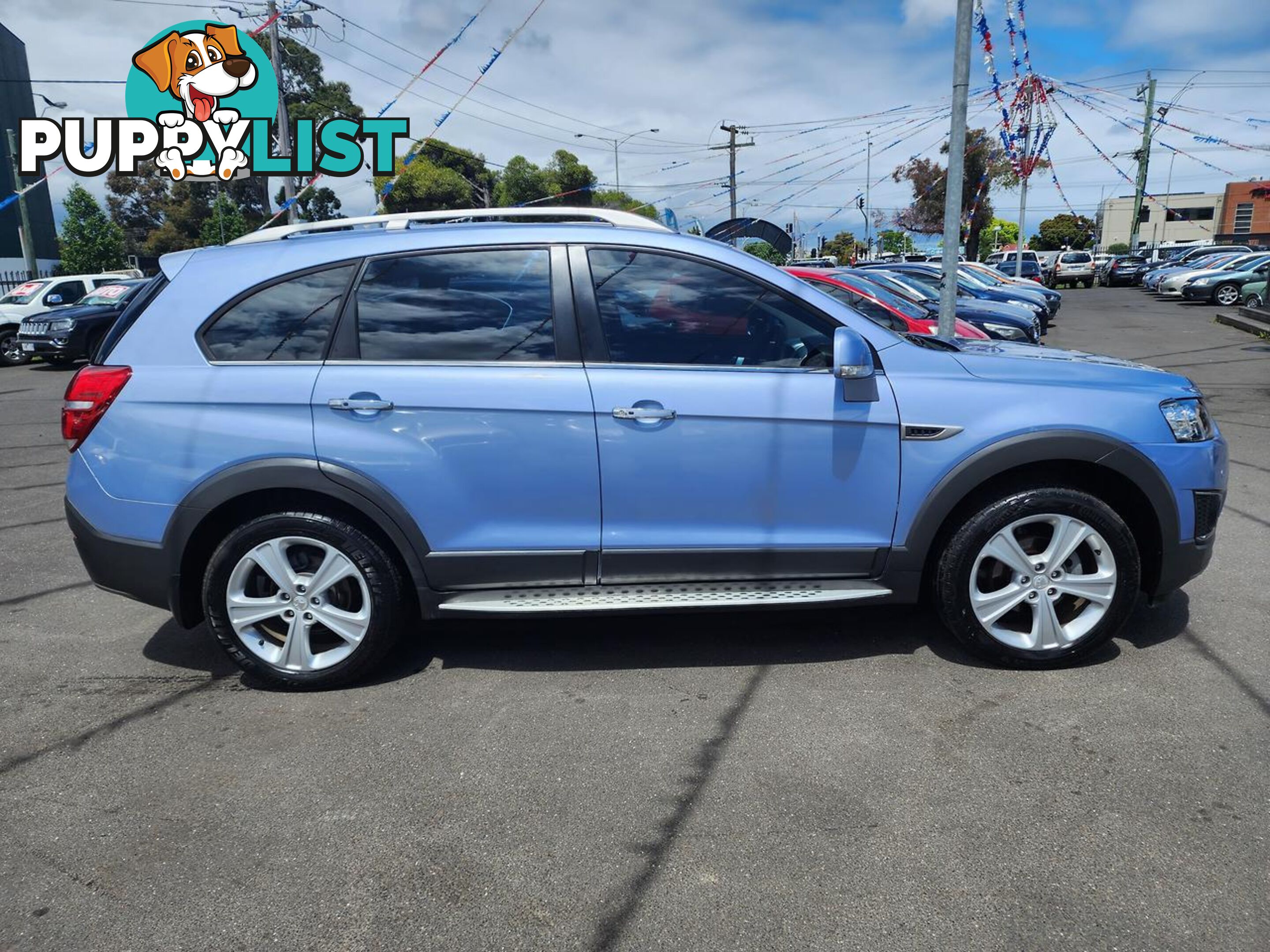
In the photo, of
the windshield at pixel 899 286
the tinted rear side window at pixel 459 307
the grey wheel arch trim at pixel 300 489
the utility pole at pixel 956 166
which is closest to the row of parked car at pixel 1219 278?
the windshield at pixel 899 286

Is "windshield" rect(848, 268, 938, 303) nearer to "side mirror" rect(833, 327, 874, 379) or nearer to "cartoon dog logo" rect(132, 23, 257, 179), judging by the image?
"side mirror" rect(833, 327, 874, 379)

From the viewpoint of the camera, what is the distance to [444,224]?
3.97 metres

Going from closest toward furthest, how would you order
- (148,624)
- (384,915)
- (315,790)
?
1. (384,915)
2. (315,790)
3. (148,624)

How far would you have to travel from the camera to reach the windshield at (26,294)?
19.0 m

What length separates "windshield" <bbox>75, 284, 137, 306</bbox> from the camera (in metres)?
18.6

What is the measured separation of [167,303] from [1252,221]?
9195 cm

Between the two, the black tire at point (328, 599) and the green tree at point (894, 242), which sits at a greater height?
the green tree at point (894, 242)

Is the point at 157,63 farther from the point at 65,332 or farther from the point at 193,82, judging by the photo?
the point at 65,332

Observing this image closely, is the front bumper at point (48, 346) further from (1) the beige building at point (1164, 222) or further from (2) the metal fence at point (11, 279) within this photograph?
(1) the beige building at point (1164, 222)

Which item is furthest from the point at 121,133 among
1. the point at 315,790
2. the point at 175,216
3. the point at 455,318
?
the point at 175,216

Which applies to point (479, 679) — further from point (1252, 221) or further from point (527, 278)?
point (1252, 221)

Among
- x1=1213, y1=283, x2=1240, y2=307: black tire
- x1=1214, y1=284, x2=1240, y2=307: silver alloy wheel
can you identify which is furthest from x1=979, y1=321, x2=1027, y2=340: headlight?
x1=1214, y1=284, x2=1240, y2=307: silver alloy wheel

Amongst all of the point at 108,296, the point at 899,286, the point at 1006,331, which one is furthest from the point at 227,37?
the point at 1006,331

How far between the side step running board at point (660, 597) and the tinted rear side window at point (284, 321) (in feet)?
3.88
